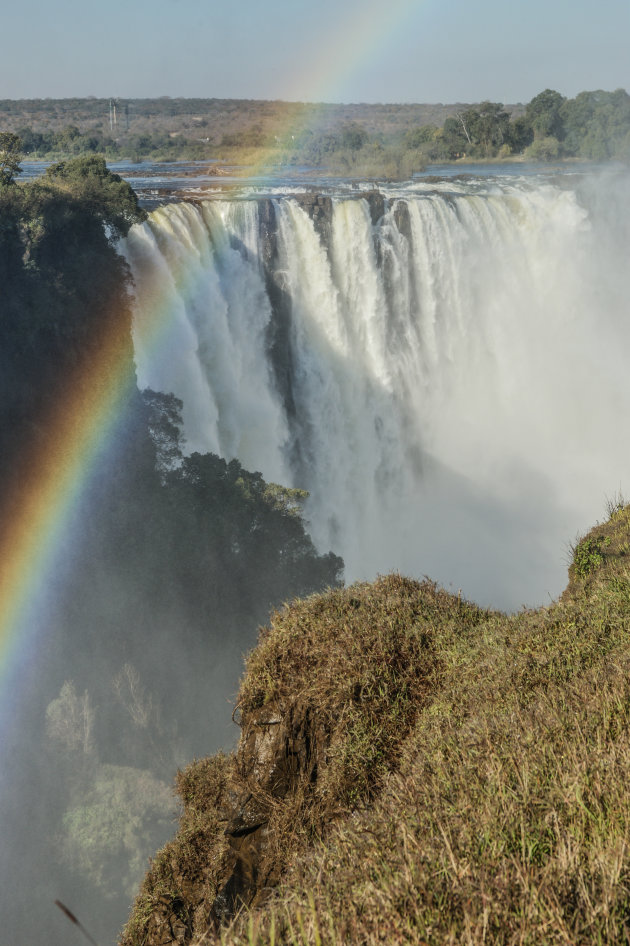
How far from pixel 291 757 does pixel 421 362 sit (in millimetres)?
25254

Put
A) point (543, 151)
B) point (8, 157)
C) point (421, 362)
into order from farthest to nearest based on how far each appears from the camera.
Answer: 1. point (543, 151)
2. point (421, 362)
3. point (8, 157)

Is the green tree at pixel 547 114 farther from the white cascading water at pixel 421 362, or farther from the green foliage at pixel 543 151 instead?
the white cascading water at pixel 421 362

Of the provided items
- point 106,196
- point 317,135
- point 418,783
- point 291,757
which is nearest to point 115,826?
point 291,757

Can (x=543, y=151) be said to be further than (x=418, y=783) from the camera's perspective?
Yes

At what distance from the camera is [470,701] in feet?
18.1

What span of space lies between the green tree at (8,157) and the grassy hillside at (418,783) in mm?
17447

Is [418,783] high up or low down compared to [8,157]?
down

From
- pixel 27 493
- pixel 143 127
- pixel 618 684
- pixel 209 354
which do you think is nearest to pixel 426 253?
pixel 209 354

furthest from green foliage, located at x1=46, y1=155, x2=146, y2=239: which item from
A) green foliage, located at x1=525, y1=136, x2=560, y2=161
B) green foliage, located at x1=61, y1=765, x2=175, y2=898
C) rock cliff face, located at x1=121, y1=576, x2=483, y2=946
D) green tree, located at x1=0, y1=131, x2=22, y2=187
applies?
green foliage, located at x1=525, y1=136, x2=560, y2=161

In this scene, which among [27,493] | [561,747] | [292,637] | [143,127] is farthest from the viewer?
[143,127]

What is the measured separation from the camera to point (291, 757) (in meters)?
6.25

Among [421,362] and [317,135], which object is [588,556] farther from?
[317,135]

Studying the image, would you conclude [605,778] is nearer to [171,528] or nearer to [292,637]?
[292,637]

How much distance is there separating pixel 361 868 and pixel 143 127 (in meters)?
77.6
